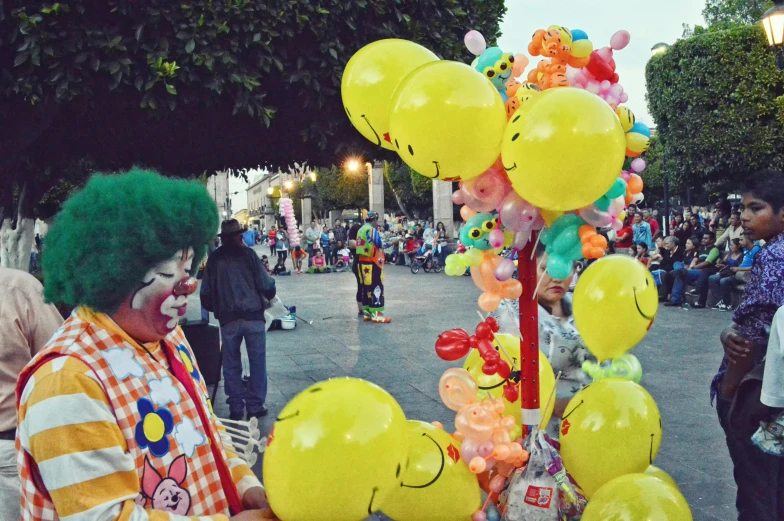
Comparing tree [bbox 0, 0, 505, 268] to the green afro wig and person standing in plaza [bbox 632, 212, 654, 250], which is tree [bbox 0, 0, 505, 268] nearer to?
the green afro wig

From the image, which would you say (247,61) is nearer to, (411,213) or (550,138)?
(550,138)

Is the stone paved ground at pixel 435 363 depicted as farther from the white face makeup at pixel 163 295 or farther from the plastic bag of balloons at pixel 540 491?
the white face makeup at pixel 163 295

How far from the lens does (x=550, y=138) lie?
2000 millimetres

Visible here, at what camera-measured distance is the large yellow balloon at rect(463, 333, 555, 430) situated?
257 cm

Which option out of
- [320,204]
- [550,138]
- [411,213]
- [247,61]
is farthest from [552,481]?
[320,204]

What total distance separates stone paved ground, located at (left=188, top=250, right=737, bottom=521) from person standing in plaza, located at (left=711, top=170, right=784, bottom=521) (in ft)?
3.17

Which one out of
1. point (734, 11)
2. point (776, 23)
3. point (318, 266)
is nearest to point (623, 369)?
point (776, 23)

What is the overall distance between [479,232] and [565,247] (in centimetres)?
32

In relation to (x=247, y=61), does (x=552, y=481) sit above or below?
below

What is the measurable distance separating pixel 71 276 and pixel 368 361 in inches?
275

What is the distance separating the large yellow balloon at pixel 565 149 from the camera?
2.00 m

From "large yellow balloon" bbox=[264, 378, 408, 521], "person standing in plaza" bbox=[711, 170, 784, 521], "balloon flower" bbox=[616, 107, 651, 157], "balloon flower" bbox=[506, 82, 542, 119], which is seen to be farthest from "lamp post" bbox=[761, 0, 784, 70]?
"large yellow balloon" bbox=[264, 378, 408, 521]

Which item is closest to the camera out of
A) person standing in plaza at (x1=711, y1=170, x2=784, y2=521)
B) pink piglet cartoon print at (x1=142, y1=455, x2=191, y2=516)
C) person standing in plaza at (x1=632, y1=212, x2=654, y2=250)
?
pink piglet cartoon print at (x1=142, y1=455, x2=191, y2=516)

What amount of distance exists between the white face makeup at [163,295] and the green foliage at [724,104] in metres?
18.8
